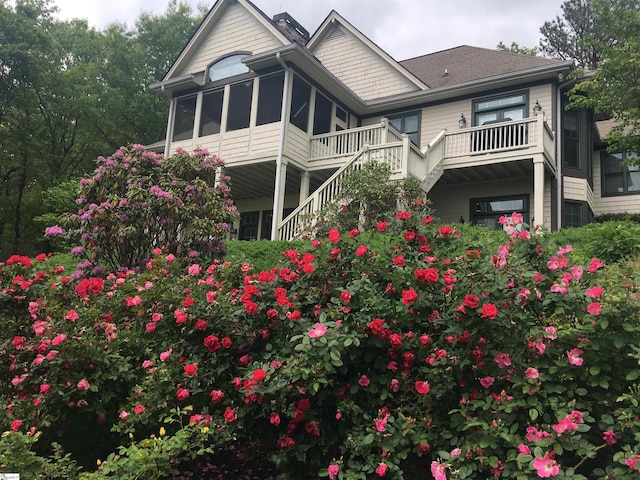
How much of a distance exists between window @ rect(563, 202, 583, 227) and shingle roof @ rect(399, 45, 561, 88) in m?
3.88

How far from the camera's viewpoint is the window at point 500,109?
13.9 m

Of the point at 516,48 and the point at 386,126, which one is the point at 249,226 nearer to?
the point at 386,126

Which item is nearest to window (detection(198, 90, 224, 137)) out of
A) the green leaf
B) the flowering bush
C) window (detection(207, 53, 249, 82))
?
window (detection(207, 53, 249, 82))

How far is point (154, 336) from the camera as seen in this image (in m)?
3.39

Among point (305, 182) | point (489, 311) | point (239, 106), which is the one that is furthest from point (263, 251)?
point (239, 106)

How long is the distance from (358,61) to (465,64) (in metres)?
3.54

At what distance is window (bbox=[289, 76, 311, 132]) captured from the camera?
1416cm

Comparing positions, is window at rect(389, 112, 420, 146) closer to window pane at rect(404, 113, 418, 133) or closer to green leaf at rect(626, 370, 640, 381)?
window pane at rect(404, 113, 418, 133)

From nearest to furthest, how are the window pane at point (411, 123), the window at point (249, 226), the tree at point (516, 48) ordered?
the window pane at point (411, 123) < the window at point (249, 226) < the tree at point (516, 48)

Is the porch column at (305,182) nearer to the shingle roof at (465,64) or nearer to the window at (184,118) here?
the window at (184,118)

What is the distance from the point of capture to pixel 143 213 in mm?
6730

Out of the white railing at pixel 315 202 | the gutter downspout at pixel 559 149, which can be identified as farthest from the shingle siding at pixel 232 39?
the gutter downspout at pixel 559 149

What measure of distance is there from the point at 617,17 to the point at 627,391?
12036mm

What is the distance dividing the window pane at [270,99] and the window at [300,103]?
1.29 ft
